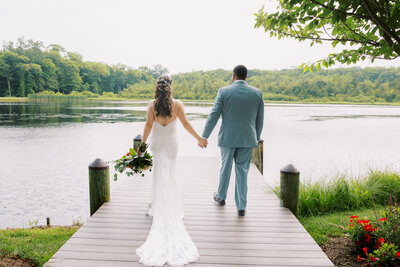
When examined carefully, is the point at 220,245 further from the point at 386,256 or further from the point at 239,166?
the point at 386,256

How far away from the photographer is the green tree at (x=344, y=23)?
2199mm

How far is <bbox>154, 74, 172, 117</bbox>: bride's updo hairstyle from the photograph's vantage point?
124 inches

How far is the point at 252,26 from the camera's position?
3180 mm

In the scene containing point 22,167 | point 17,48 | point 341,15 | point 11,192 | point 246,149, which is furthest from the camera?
point 17,48

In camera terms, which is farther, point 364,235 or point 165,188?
point 165,188

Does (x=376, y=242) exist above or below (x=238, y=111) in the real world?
below

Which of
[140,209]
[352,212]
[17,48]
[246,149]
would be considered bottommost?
[352,212]

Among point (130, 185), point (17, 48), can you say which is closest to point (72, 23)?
point (17, 48)

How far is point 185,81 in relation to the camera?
63562mm

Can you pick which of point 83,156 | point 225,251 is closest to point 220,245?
point 225,251

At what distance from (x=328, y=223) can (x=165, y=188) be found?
2709 mm

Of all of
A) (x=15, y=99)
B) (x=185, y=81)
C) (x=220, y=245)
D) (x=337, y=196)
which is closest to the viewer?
(x=220, y=245)

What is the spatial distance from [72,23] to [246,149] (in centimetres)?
14674

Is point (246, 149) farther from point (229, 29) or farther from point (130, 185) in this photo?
point (229, 29)
